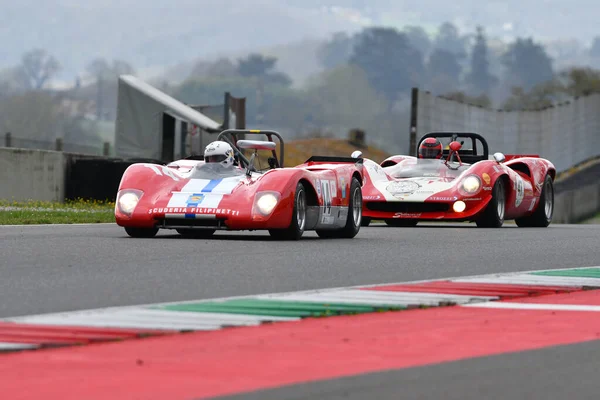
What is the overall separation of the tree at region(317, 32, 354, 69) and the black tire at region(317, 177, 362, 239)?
11437cm

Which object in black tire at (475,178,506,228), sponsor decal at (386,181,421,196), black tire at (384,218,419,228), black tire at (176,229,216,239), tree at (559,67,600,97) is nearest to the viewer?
black tire at (176,229,216,239)

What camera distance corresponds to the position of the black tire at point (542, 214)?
67.3 feet

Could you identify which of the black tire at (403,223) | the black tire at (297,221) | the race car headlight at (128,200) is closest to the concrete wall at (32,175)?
the black tire at (403,223)

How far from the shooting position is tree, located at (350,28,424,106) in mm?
141125

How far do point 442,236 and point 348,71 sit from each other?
6593 centimetres

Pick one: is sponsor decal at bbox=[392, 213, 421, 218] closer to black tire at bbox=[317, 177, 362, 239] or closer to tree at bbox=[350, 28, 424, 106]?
black tire at bbox=[317, 177, 362, 239]

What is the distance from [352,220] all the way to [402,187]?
10.5 ft

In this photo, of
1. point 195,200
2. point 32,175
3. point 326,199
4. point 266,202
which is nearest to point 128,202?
point 195,200

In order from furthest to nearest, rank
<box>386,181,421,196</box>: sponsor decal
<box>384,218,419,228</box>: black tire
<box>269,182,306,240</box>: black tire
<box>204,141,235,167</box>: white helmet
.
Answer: <box>384,218,419,228</box>: black tire, <box>386,181,421,196</box>: sponsor decal, <box>204,141,235,167</box>: white helmet, <box>269,182,306,240</box>: black tire

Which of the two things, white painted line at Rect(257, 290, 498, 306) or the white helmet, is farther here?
the white helmet

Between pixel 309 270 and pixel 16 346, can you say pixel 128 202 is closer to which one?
pixel 309 270

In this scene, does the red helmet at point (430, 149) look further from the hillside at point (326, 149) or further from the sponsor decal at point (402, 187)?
the hillside at point (326, 149)

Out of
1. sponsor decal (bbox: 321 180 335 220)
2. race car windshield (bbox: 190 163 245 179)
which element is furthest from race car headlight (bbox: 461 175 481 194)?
race car windshield (bbox: 190 163 245 179)

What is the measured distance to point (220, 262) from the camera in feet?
33.0
